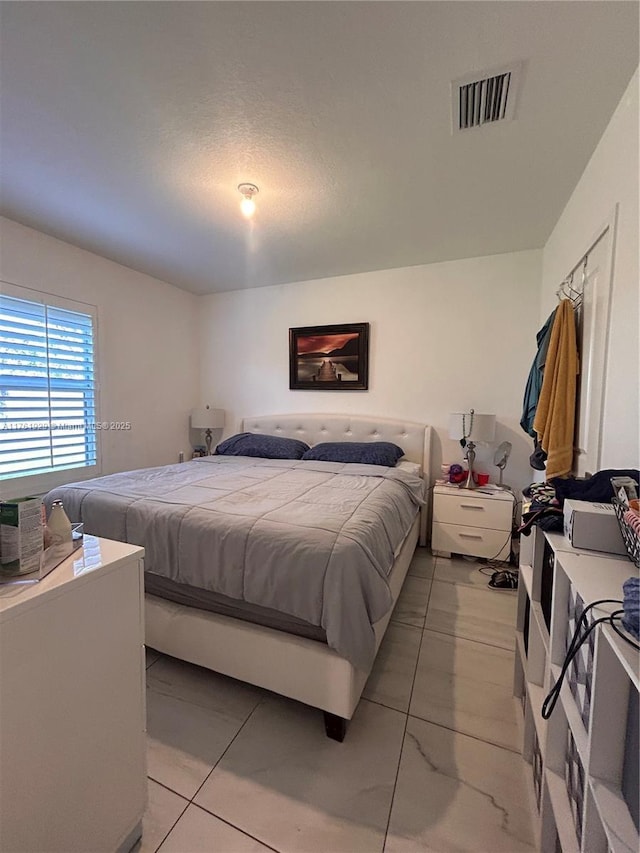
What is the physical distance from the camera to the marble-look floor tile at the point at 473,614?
6.41ft

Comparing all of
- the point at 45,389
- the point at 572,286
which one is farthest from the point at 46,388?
the point at 572,286

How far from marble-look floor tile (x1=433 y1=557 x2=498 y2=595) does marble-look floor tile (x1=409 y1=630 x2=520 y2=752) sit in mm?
650

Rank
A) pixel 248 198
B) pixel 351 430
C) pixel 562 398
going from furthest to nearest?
pixel 351 430, pixel 248 198, pixel 562 398

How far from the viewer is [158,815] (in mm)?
1097

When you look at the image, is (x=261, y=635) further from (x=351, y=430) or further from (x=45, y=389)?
(x=45, y=389)

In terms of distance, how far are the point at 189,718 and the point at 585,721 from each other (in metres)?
1.39

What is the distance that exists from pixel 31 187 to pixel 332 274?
7.64ft

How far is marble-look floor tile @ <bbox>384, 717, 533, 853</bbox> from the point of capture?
1036 millimetres

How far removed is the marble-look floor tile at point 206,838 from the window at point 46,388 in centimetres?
238

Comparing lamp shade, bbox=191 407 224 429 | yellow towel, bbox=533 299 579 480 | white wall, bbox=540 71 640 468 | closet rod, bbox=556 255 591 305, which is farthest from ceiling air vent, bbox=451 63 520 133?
lamp shade, bbox=191 407 224 429

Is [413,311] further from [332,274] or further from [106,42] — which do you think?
[106,42]

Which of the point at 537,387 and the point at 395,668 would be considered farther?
the point at 537,387

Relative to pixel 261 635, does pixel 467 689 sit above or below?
below

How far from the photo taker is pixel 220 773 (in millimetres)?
1223
